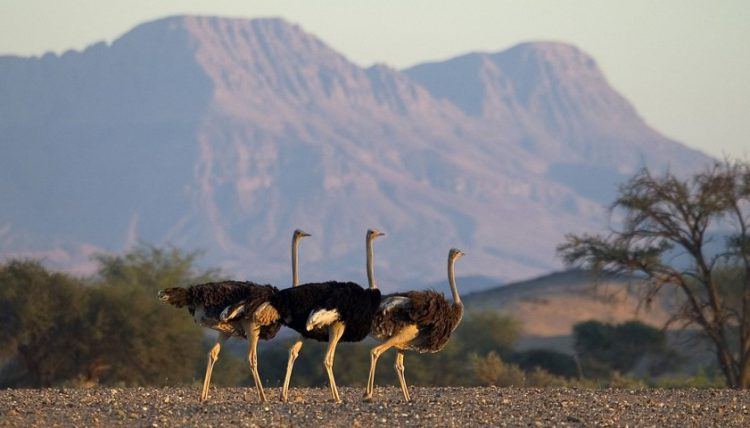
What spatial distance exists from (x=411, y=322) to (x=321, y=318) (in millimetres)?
1368

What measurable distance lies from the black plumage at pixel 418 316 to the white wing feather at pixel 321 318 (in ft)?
2.31

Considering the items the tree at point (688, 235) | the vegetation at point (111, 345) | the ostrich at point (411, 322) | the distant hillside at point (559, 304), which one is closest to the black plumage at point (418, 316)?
the ostrich at point (411, 322)

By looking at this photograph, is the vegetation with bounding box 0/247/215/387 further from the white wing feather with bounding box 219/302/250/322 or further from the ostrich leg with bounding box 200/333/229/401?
the white wing feather with bounding box 219/302/250/322

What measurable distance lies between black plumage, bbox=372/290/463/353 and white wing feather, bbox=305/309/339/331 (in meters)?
0.71

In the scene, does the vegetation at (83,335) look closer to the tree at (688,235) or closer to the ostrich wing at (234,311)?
the tree at (688,235)

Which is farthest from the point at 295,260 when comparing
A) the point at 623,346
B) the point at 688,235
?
the point at 623,346

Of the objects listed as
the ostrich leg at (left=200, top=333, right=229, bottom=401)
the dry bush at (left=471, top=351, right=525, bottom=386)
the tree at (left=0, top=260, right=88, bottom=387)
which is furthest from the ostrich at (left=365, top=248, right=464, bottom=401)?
the tree at (left=0, top=260, right=88, bottom=387)

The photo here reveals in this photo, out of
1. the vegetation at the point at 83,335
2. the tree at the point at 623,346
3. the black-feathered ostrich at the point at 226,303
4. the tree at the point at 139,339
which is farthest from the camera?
the tree at the point at 623,346

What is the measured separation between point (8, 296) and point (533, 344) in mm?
45402

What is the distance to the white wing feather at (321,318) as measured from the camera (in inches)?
777

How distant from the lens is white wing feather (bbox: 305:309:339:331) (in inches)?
777

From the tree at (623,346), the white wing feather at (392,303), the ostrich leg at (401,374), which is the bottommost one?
the ostrich leg at (401,374)

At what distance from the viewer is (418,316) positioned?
2055cm

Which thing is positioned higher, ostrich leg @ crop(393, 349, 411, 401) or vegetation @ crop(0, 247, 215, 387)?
vegetation @ crop(0, 247, 215, 387)
